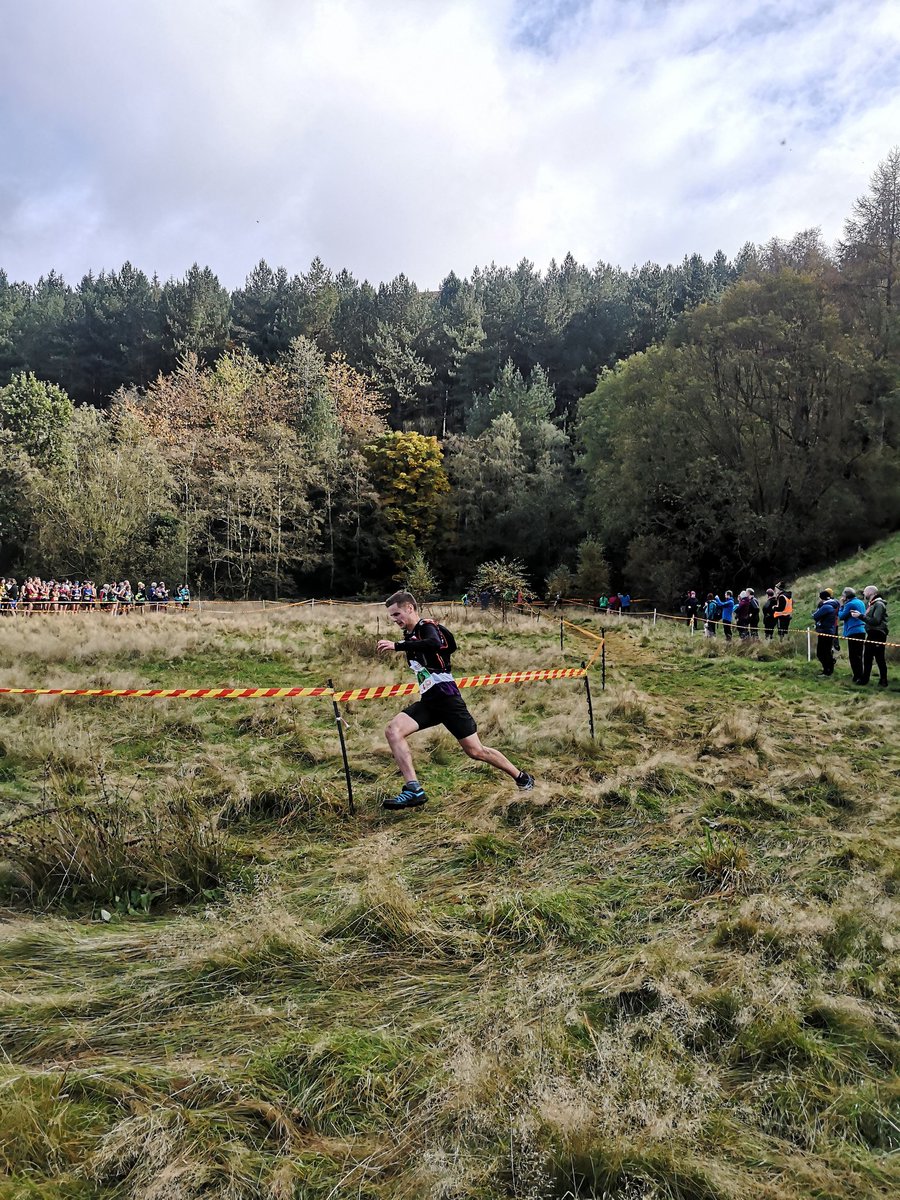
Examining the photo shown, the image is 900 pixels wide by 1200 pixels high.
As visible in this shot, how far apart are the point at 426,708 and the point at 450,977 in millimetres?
2792

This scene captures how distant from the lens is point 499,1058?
2646 mm

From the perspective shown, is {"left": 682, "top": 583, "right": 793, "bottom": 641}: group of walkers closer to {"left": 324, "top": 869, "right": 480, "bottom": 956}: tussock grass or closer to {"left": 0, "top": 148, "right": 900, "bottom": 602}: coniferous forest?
{"left": 0, "top": 148, "right": 900, "bottom": 602}: coniferous forest

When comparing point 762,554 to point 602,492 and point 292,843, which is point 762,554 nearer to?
point 602,492

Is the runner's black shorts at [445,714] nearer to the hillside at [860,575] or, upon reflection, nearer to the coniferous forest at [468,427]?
the hillside at [860,575]

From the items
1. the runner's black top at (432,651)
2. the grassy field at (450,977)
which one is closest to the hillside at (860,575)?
the grassy field at (450,977)

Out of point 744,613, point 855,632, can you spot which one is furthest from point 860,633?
point 744,613

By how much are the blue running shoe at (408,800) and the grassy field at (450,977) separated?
12 centimetres

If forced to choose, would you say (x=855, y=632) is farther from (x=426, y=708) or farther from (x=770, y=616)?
(x=426, y=708)

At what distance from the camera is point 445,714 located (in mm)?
5965

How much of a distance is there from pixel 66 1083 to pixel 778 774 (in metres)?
5.92

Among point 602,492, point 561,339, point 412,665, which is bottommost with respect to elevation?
point 412,665

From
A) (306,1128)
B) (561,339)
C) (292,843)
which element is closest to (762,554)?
(292,843)

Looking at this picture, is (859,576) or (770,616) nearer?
(770,616)

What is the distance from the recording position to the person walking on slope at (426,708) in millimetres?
5824
